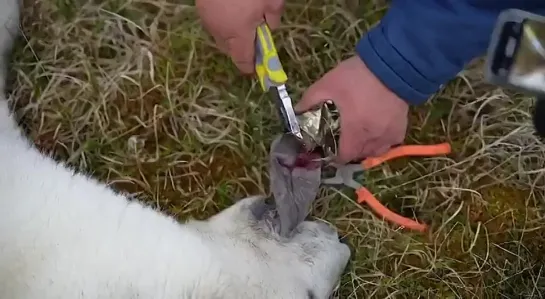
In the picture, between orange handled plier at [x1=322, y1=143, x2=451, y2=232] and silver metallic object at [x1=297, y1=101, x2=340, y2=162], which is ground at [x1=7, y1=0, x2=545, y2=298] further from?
silver metallic object at [x1=297, y1=101, x2=340, y2=162]

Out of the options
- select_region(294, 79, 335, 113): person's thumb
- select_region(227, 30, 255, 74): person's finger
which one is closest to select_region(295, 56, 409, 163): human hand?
select_region(294, 79, 335, 113): person's thumb

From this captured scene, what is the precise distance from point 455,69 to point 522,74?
13.9 inches

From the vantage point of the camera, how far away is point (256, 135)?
5.72ft

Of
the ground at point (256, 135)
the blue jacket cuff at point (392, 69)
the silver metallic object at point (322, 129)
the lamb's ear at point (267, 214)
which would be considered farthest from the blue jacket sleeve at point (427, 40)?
the ground at point (256, 135)

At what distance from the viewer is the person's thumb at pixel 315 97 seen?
139 cm

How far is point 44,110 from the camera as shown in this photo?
69.7 inches

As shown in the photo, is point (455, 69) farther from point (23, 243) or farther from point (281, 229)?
point (23, 243)

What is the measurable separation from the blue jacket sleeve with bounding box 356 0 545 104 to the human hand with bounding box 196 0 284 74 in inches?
6.9

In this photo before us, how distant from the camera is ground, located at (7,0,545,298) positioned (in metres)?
1.72

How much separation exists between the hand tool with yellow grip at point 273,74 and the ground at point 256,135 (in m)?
0.27

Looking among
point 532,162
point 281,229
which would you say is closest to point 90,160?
point 281,229

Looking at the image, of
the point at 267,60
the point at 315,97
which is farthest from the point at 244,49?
the point at 315,97

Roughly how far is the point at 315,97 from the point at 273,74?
0.30ft

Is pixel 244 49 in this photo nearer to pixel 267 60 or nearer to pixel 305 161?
pixel 267 60
